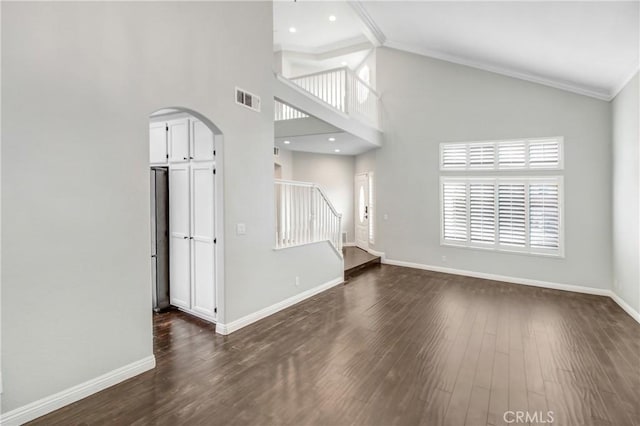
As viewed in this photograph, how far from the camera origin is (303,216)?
5.09 meters

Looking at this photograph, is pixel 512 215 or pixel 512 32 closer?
pixel 512 32

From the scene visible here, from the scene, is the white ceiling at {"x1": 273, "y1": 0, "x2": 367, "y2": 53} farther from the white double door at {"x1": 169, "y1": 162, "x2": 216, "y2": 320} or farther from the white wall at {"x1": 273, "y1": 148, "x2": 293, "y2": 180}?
the white double door at {"x1": 169, "y1": 162, "x2": 216, "y2": 320}

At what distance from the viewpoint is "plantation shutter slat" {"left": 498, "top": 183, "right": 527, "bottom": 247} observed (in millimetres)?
6074

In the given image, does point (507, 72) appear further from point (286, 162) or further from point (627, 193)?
point (286, 162)

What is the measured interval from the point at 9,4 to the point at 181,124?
2.21 meters

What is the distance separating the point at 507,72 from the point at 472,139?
131 cm

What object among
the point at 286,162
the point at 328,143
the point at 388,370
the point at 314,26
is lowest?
the point at 388,370

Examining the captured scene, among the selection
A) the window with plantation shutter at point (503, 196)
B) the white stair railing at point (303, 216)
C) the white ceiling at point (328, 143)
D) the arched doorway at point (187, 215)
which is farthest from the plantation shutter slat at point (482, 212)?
the arched doorway at point (187, 215)

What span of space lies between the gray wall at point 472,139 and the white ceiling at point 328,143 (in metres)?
0.68

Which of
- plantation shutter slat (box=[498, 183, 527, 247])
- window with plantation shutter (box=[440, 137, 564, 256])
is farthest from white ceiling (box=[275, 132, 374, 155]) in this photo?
plantation shutter slat (box=[498, 183, 527, 247])

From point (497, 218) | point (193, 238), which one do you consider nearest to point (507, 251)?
point (497, 218)

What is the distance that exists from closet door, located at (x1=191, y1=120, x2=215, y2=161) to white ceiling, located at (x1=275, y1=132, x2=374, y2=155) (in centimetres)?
258

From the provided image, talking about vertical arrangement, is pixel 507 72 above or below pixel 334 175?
above

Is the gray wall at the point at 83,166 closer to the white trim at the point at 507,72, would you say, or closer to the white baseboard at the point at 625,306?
the white trim at the point at 507,72
